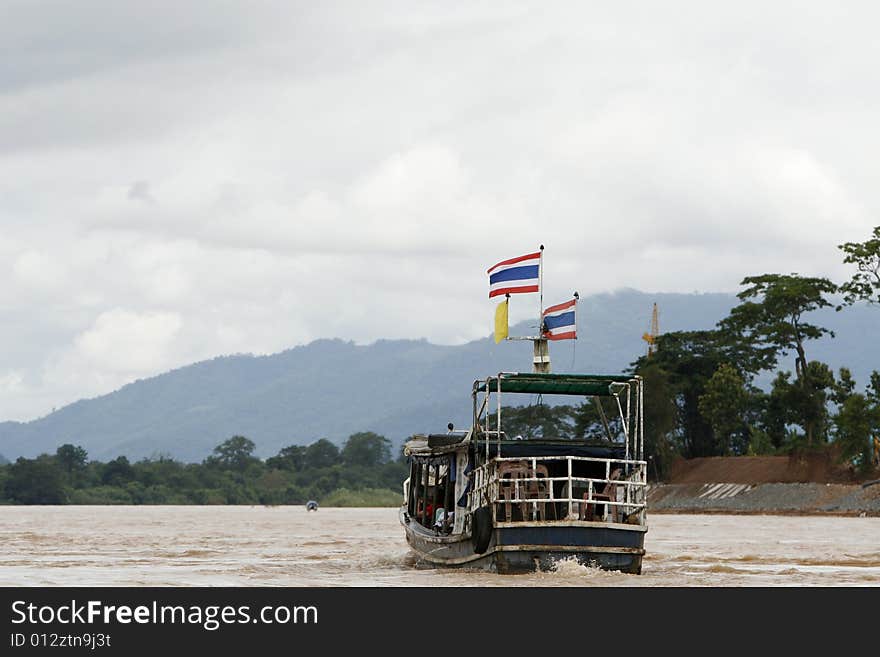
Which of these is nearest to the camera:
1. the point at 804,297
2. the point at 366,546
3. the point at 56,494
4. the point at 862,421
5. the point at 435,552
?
the point at 435,552

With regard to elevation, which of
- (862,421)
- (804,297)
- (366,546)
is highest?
(804,297)

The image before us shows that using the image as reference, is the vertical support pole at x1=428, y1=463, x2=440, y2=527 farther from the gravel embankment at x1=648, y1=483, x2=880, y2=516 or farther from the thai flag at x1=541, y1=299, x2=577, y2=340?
the gravel embankment at x1=648, y1=483, x2=880, y2=516

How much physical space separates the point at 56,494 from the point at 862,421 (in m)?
122

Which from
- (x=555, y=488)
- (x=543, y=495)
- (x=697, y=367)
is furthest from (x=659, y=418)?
(x=543, y=495)

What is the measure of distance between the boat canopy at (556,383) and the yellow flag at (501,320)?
1.15 m

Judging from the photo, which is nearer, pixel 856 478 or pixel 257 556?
pixel 257 556

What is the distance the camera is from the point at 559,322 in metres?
35.8

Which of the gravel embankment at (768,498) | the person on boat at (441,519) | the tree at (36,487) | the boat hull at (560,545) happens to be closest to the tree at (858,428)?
the gravel embankment at (768,498)

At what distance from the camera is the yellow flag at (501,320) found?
35438mm

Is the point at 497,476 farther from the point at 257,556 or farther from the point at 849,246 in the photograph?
the point at 849,246

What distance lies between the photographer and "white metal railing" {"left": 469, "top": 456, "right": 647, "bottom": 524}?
33.3 m

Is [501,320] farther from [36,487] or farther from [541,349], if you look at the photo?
[36,487]

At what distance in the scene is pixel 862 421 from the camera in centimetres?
10200
